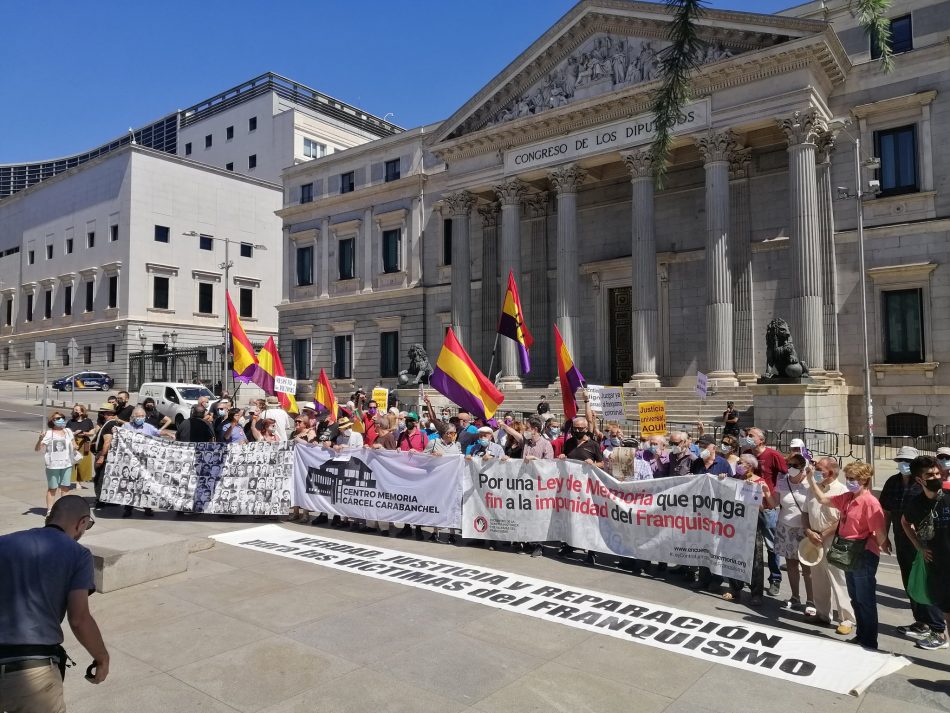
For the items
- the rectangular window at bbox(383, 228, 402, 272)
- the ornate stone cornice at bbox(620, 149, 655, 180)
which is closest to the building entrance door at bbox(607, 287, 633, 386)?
the ornate stone cornice at bbox(620, 149, 655, 180)

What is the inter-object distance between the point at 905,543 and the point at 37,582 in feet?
24.0

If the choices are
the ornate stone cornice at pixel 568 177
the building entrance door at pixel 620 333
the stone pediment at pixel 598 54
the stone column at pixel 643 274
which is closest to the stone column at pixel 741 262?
the stone column at pixel 643 274

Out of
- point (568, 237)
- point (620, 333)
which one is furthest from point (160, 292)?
point (620, 333)

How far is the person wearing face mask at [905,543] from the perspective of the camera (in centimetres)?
679

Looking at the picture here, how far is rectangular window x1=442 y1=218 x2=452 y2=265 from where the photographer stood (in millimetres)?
37250

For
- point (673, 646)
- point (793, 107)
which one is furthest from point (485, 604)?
point (793, 107)

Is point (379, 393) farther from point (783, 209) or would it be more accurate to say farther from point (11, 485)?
point (783, 209)

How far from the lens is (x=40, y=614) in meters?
3.46

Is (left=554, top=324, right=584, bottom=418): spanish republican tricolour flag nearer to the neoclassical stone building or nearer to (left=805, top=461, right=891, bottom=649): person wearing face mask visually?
(left=805, top=461, right=891, bottom=649): person wearing face mask

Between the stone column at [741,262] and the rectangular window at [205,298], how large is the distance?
4186 cm

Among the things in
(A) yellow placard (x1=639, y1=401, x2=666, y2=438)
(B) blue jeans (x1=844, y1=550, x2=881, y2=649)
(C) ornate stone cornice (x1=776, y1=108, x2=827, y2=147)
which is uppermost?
(C) ornate stone cornice (x1=776, y1=108, x2=827, y2=147)

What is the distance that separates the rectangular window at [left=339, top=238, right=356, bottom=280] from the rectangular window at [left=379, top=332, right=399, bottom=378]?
4605 mm

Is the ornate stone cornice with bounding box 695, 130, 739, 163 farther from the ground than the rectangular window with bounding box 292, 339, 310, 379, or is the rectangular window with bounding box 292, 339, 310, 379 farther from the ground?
the ornate stone cornice with bounding box 695, 130, 739, 163

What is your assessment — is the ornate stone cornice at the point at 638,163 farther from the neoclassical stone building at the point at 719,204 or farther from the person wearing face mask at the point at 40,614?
the person wearing face mask at the point at 40,614
